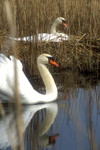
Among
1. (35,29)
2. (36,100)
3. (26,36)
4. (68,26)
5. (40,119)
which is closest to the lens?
(40,119)

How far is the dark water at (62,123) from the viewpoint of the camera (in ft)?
10.6

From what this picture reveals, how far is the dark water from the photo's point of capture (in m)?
3.23

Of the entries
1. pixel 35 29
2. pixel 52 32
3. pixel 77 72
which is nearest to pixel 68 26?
pixel 52 32

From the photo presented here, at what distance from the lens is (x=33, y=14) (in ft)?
20.7

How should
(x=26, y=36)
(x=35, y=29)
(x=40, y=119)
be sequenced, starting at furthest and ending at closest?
(x=26, y=36), (x=35, y=29), (x=40, y=119)

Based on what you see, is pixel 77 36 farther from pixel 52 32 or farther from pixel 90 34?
pixel 52 32

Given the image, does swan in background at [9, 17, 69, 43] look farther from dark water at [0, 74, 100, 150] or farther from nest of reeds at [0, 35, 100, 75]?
dark water at [0, 74, 100, 150]

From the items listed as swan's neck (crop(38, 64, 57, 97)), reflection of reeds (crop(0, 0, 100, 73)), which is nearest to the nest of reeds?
reflection of reeds (crop(0, 0, 100, 73))

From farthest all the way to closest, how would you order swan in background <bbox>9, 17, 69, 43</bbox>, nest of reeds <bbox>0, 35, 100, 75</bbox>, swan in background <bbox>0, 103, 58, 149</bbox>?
nest of reeds <bbox>0, 35, 100, 75</bbox> < swan in background <bbox>9, 17, 69, 43</bbox> < swan in background <bbox>0, 103, 58, 149</bbox>

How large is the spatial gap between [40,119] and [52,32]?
12.1ft

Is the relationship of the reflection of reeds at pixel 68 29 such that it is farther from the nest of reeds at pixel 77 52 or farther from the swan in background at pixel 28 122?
the swan in background at pixel 28 122

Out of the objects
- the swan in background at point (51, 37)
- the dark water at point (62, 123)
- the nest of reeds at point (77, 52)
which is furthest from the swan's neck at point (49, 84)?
the nest of reeds at point (77, 52)

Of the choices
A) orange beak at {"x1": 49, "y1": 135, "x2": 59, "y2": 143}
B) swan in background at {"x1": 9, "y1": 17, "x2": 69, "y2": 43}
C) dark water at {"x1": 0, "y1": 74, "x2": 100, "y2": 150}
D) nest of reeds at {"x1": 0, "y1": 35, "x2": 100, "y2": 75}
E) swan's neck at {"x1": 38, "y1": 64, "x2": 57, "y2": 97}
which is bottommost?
orange beak at {"x1": 49, "y1": 135, "x2": 59, "y2": 143}

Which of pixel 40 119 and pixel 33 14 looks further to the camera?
pixel 33 14
